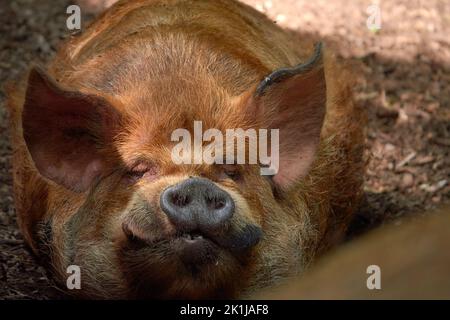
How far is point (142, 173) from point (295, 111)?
3.46 ft

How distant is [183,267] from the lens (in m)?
4.06

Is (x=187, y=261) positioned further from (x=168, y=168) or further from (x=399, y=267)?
(x=399, y=267)

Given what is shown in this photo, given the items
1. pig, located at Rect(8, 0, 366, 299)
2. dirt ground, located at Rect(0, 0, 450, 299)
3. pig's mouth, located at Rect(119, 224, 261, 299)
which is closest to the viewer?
pig's mouth, located at Rect(119, 224, 261, 299)

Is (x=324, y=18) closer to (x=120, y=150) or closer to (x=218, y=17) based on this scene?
(x=218, y=17)

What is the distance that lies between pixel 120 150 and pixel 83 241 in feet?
1.85

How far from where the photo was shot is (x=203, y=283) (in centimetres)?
412

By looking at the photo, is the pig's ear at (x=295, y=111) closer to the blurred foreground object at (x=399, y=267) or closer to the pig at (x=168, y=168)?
the pig at (x=168, y=168)

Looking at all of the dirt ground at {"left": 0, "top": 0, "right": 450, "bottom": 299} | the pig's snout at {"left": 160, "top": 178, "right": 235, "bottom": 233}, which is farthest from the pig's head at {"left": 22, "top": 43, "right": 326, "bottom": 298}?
the dirt ground at {"left": 0, "top": 0, "right": 450, "bottom": 299}

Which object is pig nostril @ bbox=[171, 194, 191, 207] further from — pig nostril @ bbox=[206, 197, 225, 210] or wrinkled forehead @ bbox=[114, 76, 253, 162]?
wrinkled forehead @ bbox=[114, 76, 253, 162]

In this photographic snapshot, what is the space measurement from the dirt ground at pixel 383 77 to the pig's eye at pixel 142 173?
72.8 inches

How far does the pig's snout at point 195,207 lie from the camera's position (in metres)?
3.87

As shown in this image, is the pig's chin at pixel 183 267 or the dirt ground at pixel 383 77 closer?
A: the pig's chin at pixel 183 267

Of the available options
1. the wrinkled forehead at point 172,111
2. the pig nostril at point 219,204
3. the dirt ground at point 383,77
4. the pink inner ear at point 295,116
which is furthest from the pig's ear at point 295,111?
the dirt ground at point 383,77

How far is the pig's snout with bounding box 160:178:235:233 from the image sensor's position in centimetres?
387
